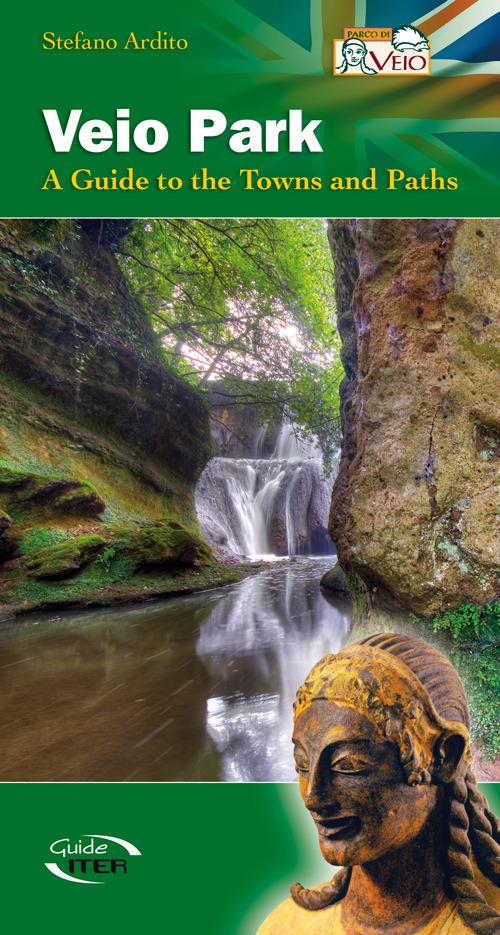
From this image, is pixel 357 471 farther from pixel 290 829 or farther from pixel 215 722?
pixel 215 722

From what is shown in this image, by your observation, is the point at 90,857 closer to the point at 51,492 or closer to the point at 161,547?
the point at 51,492

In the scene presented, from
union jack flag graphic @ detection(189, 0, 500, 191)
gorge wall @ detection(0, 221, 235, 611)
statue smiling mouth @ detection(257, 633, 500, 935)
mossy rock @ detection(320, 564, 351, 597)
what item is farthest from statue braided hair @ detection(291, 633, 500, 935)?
mossy rock @ detection(320, 564, 351, 597)

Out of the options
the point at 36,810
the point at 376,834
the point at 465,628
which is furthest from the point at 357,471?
the point at 36,810

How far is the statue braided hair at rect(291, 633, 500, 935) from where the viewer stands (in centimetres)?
101

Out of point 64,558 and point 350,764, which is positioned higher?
point 350,764

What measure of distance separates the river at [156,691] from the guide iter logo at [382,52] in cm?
342

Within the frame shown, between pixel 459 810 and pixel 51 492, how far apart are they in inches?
297

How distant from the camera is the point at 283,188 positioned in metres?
2.21

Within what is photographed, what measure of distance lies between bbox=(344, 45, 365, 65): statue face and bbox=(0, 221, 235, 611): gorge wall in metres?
5.31

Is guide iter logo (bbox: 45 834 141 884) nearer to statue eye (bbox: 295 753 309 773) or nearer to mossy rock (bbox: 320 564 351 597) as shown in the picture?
statue eye (bbox: 295 753 309 773)

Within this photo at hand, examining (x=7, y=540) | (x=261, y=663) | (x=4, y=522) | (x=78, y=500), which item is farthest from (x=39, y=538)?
(x=261, y=663)

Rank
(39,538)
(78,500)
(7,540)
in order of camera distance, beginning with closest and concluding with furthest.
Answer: (7,540), (39,538), (78,500)

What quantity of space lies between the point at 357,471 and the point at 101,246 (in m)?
7.21

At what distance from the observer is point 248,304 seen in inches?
297
